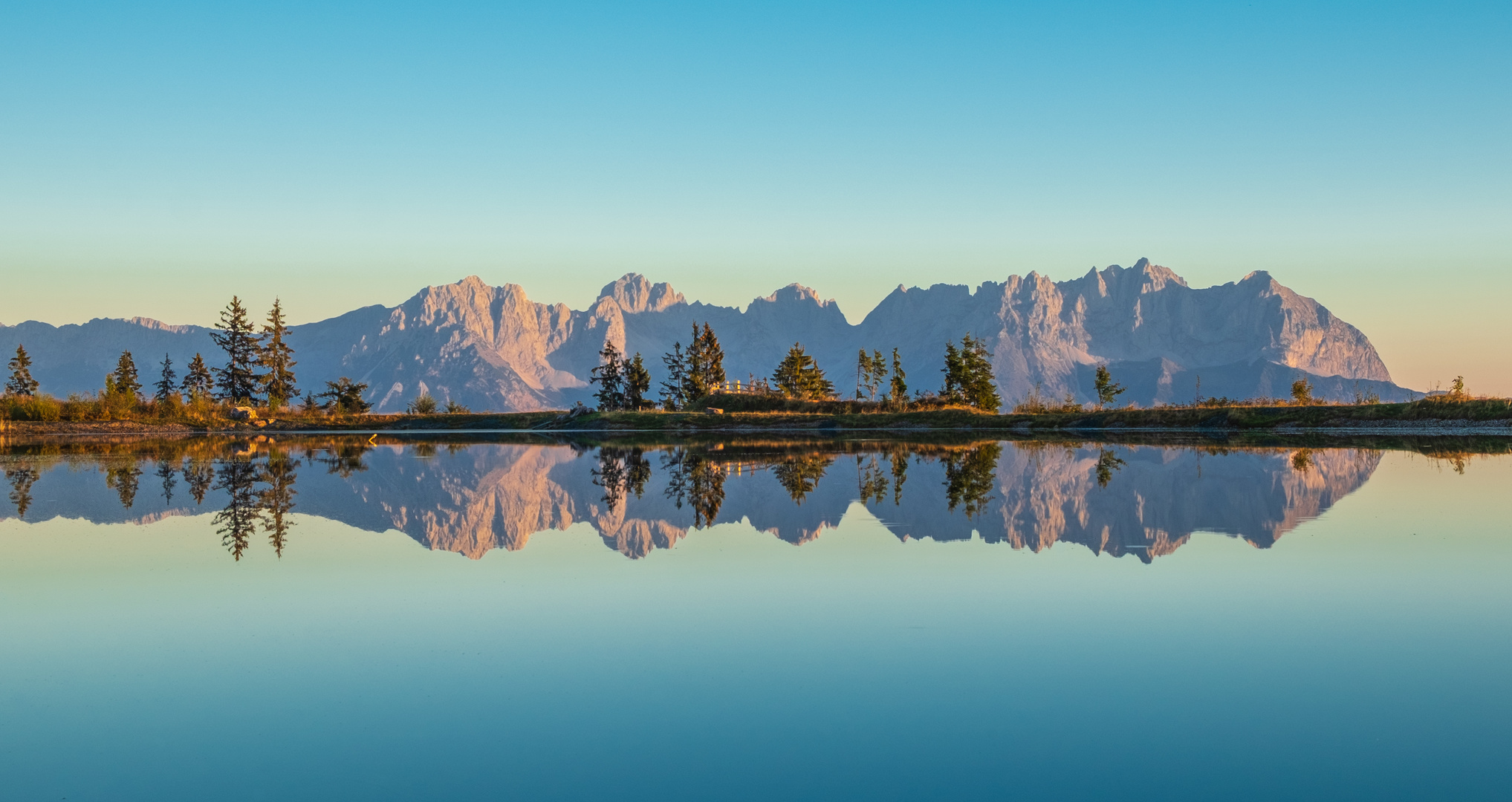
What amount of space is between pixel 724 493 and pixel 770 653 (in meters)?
15.3

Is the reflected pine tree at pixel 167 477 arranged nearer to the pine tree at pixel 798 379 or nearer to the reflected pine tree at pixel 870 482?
the reflected pine tree at pixel 870 482

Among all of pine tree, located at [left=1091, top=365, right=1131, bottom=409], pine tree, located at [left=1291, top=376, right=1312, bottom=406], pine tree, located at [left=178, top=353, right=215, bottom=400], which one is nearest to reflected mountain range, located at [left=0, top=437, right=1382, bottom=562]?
pine tree, located at [left=1291, top=376, right=1312, bottom=406]

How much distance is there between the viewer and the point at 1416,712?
7.34 metres

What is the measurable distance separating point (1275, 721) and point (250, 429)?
279 ft

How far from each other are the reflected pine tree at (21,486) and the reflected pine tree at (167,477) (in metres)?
2.75

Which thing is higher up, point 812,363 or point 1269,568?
point 812,363

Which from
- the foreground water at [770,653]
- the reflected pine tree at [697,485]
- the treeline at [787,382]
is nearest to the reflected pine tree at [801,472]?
the reflected pine tree at [697,485]

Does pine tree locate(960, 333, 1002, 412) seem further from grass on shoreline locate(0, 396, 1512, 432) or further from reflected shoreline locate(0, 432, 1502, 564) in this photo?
reflected shoreline locate(0, 432, 1502, 564)

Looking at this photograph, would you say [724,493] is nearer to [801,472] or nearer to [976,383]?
[801,472]

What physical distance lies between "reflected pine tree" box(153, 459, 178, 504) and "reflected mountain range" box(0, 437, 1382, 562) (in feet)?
0.33

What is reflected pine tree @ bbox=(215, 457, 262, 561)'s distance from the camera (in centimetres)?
1720

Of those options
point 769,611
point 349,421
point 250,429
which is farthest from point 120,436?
point 769,611

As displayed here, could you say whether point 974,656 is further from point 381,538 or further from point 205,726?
point 381,538

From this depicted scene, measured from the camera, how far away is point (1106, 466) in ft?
105
